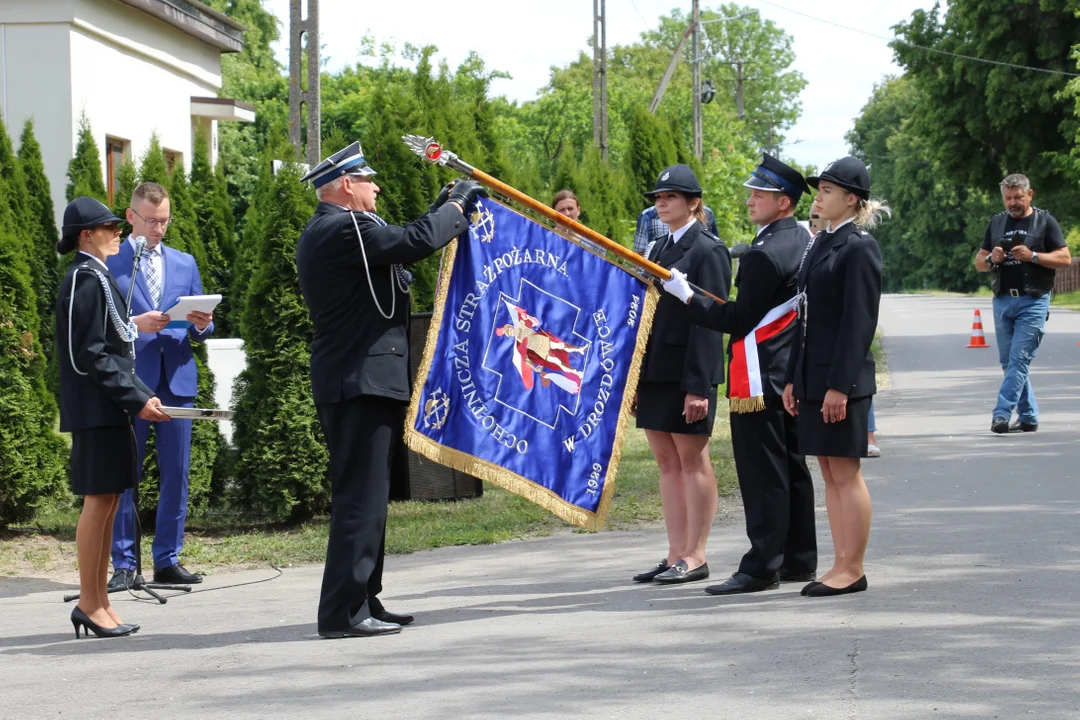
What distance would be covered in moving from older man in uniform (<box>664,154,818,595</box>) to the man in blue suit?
3121mm

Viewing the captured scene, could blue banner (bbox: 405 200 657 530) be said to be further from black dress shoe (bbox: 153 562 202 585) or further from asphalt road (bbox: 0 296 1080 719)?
black dress shoe (bbox: 153 562 202 585)

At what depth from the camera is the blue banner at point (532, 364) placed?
7.21 m

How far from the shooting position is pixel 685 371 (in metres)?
7.55

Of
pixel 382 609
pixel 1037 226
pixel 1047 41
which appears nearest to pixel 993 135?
pixel 1047 41

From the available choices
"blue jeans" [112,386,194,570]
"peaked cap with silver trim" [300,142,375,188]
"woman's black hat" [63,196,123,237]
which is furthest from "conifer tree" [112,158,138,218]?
"peaked cap with silver trim" [300,142,375,188]

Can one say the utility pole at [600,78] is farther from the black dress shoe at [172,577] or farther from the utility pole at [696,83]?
the black dress shoe at [172,577]

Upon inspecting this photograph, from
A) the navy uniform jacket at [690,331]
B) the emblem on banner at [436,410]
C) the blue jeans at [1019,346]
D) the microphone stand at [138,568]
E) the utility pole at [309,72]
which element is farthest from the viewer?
the utility pole at [309,72]

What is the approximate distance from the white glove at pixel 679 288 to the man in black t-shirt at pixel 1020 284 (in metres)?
6.95

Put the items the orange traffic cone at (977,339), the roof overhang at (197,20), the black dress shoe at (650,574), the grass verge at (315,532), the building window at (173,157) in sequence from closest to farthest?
the black dress shoe at (650,574) < the grass verge at (315,532) < the roof overhang at (197,20) < the building window at (173,157) < the orange traffic cone at (977,339)

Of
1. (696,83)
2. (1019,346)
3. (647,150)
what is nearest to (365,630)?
(1019,346)

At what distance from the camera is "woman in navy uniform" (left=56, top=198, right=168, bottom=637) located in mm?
6980

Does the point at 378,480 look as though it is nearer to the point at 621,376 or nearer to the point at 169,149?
the point at 621,376

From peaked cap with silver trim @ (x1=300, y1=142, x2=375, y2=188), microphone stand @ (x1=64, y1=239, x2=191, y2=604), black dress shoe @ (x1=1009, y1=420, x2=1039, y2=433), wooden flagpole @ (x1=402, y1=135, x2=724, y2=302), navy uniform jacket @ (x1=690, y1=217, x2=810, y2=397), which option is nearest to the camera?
peaked cap with silver trim @ (x1=300, y1=142, x2=375, y2=188)

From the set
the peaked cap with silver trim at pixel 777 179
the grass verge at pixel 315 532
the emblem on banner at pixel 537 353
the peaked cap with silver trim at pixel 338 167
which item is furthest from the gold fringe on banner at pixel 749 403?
the grass verge at pixel 315 532
